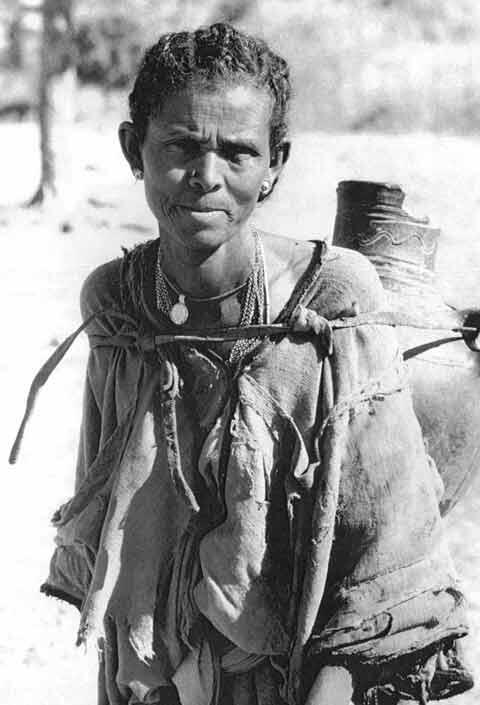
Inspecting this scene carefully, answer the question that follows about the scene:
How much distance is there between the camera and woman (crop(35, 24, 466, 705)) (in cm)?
177

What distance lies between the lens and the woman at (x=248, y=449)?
1.77 m

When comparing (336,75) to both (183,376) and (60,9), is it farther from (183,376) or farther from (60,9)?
→ (183,376)

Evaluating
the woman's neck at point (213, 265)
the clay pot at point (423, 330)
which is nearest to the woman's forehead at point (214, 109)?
the woman's neck at point (213, 265)

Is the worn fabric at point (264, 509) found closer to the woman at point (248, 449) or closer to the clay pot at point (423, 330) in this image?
the woman at point (248, 449)

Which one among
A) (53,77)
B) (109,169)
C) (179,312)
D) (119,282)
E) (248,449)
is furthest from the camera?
(109,169)

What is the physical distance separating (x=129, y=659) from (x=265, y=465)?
510mm

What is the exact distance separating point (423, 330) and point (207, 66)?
838 millimetres

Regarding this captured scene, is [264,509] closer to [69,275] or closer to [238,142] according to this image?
[238,142]

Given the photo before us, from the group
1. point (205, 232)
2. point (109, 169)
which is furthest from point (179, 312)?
point (109, 169)

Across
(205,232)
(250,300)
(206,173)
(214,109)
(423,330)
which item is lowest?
(423,330)

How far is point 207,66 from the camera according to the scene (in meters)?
1.72

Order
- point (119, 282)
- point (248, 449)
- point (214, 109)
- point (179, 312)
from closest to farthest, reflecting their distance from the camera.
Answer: point (214, 109) < point (248, 449) < point (179, 312) < point (119, 282)

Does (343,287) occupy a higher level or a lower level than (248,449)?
higher

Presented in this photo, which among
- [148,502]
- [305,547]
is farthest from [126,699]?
[305,547]
